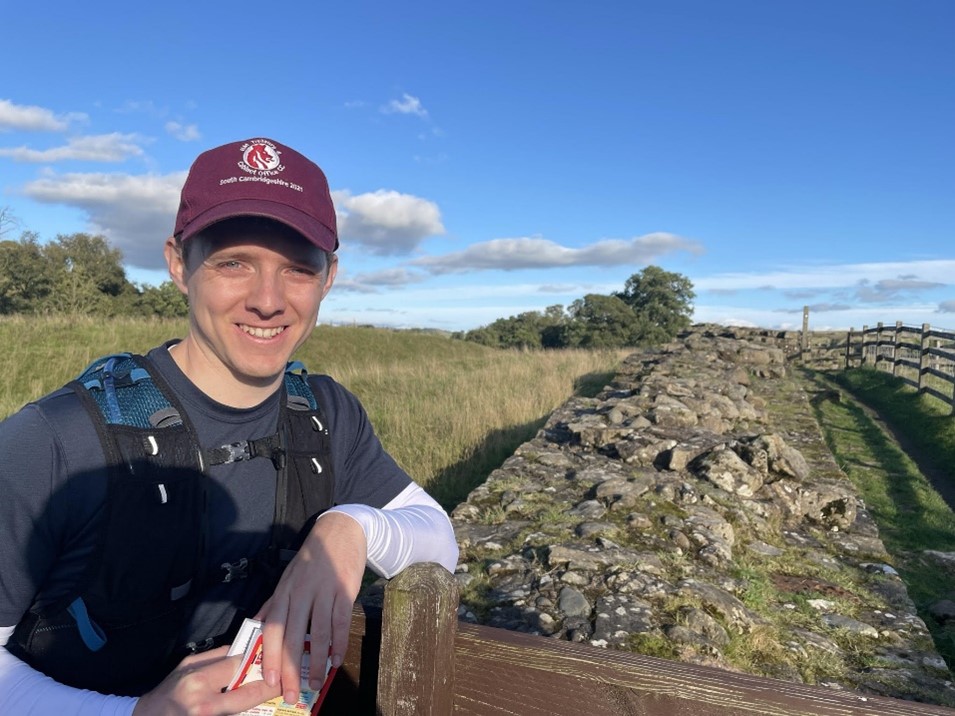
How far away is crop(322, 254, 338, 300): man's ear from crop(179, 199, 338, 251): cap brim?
0.21m

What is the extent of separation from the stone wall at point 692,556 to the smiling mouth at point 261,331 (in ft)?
4.69

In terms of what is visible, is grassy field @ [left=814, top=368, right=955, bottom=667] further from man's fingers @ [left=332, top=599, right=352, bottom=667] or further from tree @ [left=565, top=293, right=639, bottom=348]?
tree @ [left=565, top=293, right=639, bottom=348]

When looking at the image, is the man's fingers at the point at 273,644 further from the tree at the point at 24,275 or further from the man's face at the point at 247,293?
the tree at the point at 24,275

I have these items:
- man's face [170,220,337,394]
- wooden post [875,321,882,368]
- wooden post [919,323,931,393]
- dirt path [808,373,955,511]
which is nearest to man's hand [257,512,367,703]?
man's face [170,220,337,394]

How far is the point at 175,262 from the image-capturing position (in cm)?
155

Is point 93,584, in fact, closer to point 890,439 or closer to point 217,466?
point 217,466

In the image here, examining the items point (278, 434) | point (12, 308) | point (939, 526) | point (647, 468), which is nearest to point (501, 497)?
point (647, 468)

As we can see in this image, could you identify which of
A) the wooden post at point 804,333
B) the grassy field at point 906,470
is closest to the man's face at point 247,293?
the grassy field at point 906,470

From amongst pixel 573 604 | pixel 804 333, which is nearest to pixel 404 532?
pixel 573 604

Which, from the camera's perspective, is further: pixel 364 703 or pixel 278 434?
pixel 278 434

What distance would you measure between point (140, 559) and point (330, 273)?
83cm

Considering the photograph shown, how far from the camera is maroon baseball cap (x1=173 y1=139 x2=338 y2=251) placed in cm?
134

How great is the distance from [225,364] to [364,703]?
2.60ft

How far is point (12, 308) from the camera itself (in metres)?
24.7
